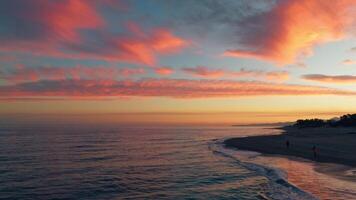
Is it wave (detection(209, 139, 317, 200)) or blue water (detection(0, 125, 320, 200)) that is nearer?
wave (detection(209, 139, 317, 200))

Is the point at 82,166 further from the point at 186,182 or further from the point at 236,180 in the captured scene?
the point at 236,180

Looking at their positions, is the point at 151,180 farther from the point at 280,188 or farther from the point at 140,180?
the point at 280,188

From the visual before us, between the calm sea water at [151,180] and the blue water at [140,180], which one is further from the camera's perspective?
the blue water at [140,180]

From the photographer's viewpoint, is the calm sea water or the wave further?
the calm sea water

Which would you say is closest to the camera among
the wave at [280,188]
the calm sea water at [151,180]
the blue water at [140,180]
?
the wave at [280,188]

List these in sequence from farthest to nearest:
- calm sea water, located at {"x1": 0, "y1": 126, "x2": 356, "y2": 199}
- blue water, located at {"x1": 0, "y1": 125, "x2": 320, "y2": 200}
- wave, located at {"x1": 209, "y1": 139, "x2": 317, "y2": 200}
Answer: blue water, located at {"x1": 0, "y1": 125, "x2": 320, "y2": 200} < calm sea water, located at {"x1": 0, "y1": 126, "x2": 356, "y2": 199} < wave, located at {"x1": 209, "y1": 139, "x2": 317, "y2": 200}

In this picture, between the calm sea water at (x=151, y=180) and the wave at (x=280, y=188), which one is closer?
the wave at (x=280, y=188)

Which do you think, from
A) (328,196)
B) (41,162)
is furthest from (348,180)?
(41,162)

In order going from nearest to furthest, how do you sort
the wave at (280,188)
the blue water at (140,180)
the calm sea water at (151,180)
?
1. the wave at (280,188)
2. the calm sea water at (151,180)
3. the blue water at (140,180)

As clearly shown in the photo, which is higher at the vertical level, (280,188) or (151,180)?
(280,188)

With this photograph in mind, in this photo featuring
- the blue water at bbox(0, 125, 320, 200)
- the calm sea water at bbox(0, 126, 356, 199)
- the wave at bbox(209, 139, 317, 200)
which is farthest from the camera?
the blue water at bbox(0, 125, 320, 200)

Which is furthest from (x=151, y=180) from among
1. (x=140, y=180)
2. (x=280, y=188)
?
(x=280, y=188)

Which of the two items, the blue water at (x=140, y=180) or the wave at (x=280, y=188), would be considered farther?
the blue water at (x=140, y=180)
